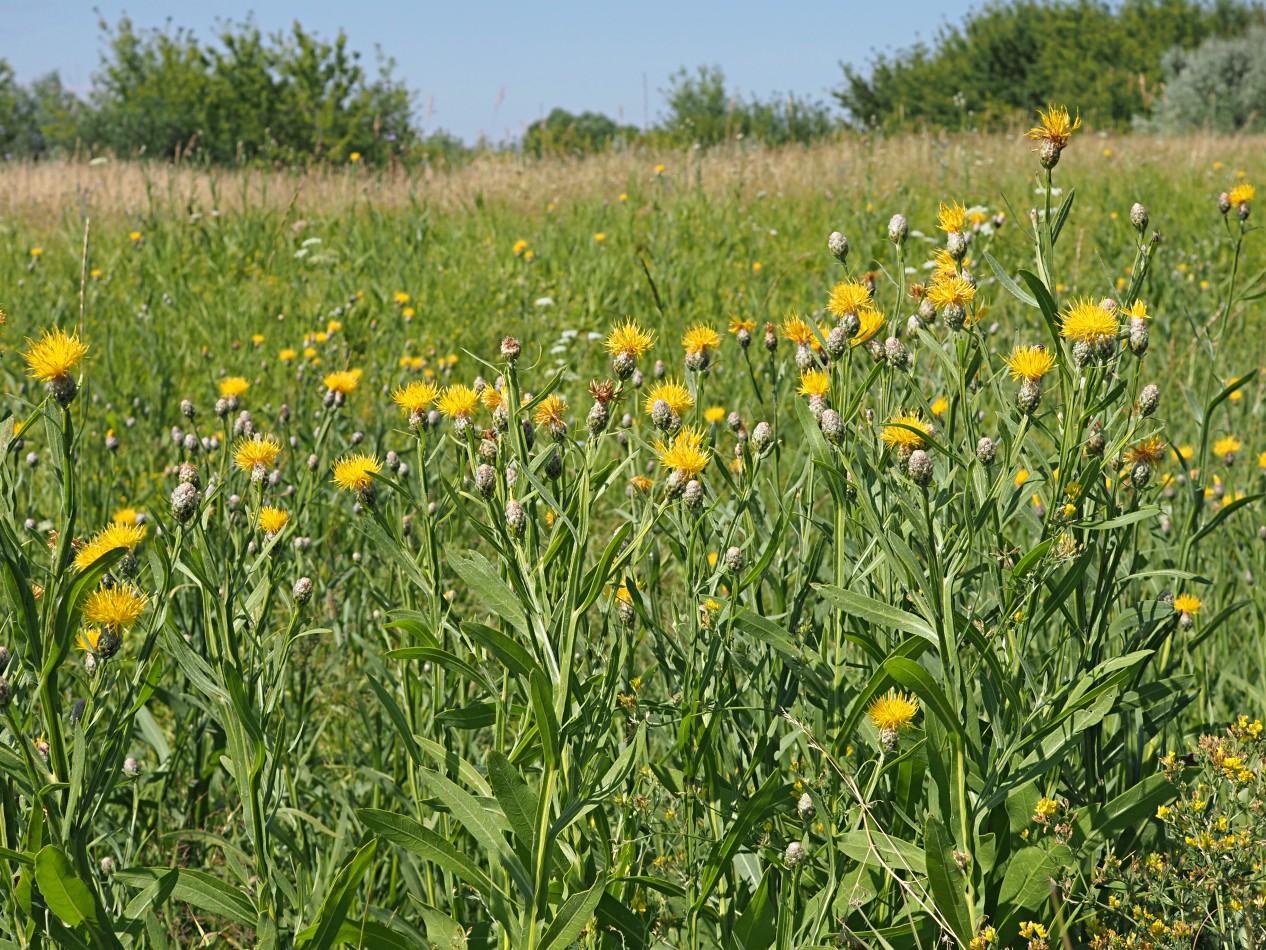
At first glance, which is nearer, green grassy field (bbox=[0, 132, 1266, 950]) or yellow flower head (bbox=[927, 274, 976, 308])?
green grassy field (bbox=[0, 132, 1266, 950])

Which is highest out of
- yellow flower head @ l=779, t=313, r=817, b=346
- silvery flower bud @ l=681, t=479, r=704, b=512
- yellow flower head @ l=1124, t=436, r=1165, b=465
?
yellow flower head @ l=779, t=313, r=817, b=346

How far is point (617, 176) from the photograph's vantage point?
28.6 feet

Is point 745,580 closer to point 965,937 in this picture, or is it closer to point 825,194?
point 965,937

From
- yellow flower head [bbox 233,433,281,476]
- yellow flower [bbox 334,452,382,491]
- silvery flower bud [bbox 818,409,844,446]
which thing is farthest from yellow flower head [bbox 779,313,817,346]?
yellow flower head [bbox 233,433,281,476]

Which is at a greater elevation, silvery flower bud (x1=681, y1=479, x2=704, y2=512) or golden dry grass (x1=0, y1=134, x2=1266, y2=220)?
golden dry grass (x1=0, y1=134, x2=1266, y2=220)

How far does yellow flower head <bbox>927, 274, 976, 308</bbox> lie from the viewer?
1.50 meters

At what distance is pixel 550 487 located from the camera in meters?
1.46

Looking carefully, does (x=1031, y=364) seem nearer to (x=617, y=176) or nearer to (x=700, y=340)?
(x=700, y=340)

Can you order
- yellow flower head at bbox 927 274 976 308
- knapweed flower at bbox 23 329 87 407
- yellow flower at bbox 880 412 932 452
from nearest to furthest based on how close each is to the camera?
knapweed flower at bbox 23 329 87 407
yellow flower at bbox 880 412 932 452
yellow flower head at bbox 927 274 976 308

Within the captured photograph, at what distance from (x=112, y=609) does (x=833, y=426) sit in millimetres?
904

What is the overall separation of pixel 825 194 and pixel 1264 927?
22.0ft

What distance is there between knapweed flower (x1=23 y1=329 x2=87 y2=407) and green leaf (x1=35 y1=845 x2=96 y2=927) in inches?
18.7

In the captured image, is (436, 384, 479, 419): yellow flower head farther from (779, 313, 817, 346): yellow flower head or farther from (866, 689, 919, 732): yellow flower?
(866, 689, 919, 732): yellow flower

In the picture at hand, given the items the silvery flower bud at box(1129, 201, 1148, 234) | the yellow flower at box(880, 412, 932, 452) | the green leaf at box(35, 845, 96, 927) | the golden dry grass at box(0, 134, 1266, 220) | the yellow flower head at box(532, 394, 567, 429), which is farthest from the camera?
the golden dry grass at box(0, 134, 1266, 220)
